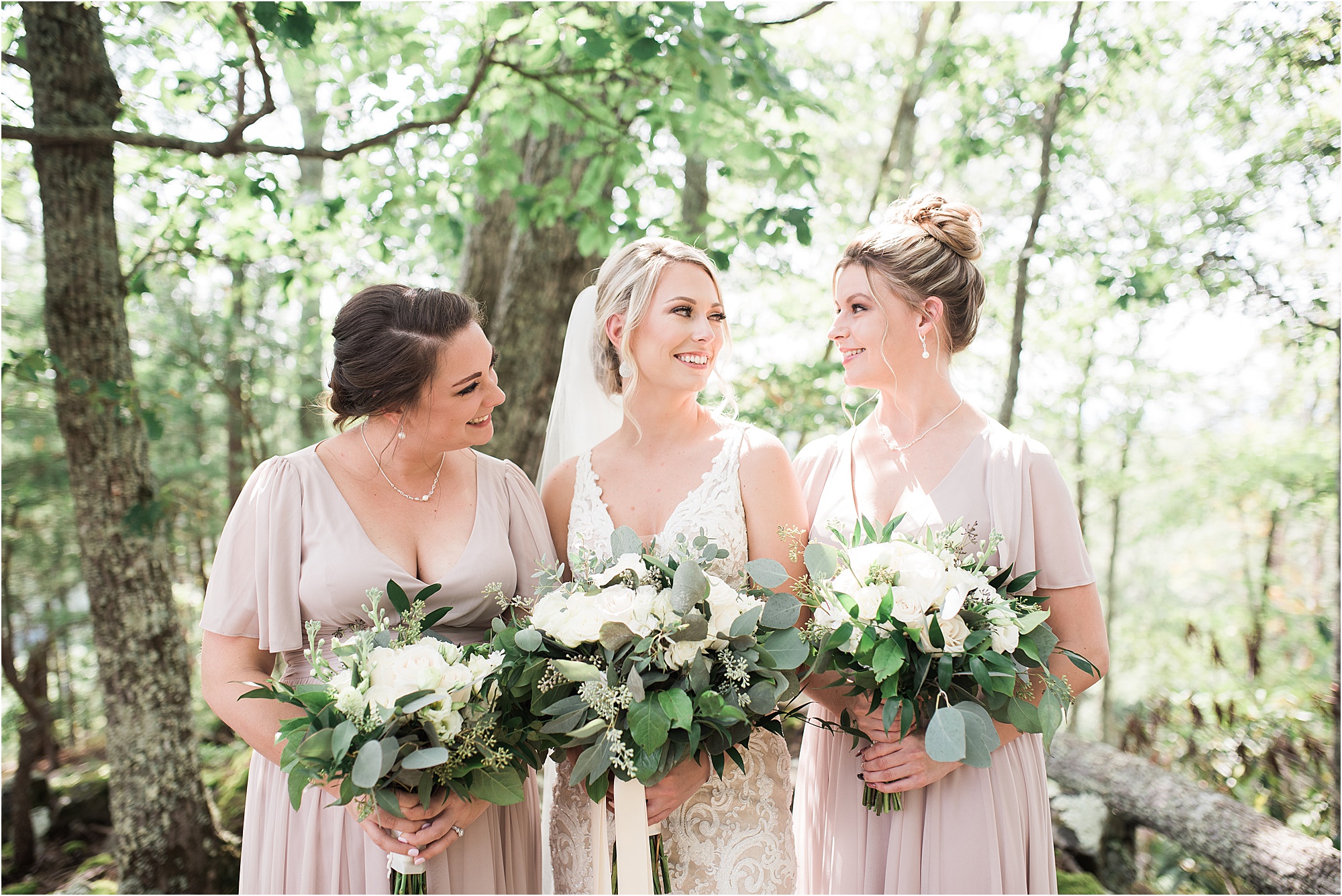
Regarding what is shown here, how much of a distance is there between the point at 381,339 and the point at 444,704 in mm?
1222

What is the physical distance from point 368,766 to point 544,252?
13.6ft

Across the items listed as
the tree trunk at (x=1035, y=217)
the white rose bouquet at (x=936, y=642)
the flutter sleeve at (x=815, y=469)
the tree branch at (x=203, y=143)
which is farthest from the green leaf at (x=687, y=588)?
the tree trunk at (x=1035, y=217)

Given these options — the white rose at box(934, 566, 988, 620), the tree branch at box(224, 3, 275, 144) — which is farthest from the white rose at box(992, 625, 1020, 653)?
the tree branch at box(224, 3, 275, 144)

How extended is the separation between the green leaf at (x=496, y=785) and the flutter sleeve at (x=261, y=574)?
2.62ft

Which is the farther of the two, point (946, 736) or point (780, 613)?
point (780, 613)

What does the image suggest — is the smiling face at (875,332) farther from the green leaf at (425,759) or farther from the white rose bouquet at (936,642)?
the green leaf at (425,759)

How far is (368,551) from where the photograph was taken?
241 cm

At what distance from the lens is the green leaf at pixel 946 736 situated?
6.07ft

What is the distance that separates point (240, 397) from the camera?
680 cm

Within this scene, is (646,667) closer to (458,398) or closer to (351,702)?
(351,702)

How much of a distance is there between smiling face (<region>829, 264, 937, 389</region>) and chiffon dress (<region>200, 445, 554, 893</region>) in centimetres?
137

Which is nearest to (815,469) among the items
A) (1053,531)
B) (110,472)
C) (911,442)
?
(911,442)

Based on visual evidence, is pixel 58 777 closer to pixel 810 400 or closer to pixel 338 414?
pixel 338 414

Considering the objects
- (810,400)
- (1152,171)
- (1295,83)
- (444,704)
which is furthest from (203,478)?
(1152,171)
